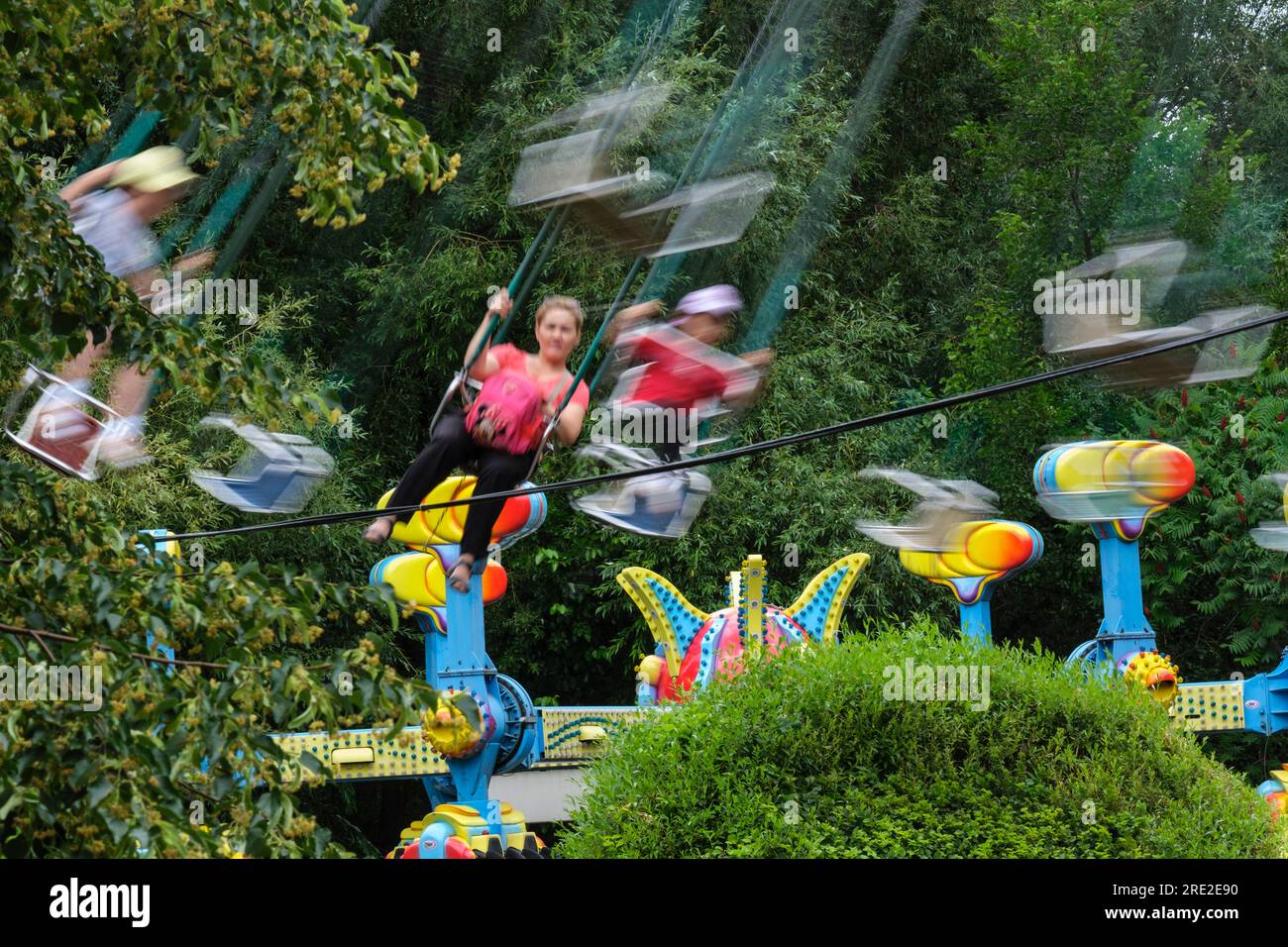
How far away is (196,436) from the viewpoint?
52.7ft

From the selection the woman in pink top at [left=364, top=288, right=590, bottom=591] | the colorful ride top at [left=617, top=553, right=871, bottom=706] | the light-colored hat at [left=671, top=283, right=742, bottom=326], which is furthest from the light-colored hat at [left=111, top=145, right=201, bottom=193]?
the colorful ride top at [left=617, top=553, right=871, bottom=706]

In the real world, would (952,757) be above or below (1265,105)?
below

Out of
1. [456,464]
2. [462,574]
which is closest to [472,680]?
[462,574]

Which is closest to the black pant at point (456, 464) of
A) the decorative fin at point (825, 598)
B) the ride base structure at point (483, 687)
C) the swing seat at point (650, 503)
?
the swing seat at point (650, 503)

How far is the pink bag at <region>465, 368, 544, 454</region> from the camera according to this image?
275 inches

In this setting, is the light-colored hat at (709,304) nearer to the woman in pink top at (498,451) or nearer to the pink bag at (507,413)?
the woman in pink top at (498,451)

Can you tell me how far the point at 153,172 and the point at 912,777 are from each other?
12.9 feet

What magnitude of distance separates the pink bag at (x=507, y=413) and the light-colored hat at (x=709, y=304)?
0.89 metres

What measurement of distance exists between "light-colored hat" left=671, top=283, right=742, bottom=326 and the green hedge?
5.74 feet

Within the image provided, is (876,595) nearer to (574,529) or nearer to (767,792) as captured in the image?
(574,529)

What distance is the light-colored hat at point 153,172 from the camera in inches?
260
